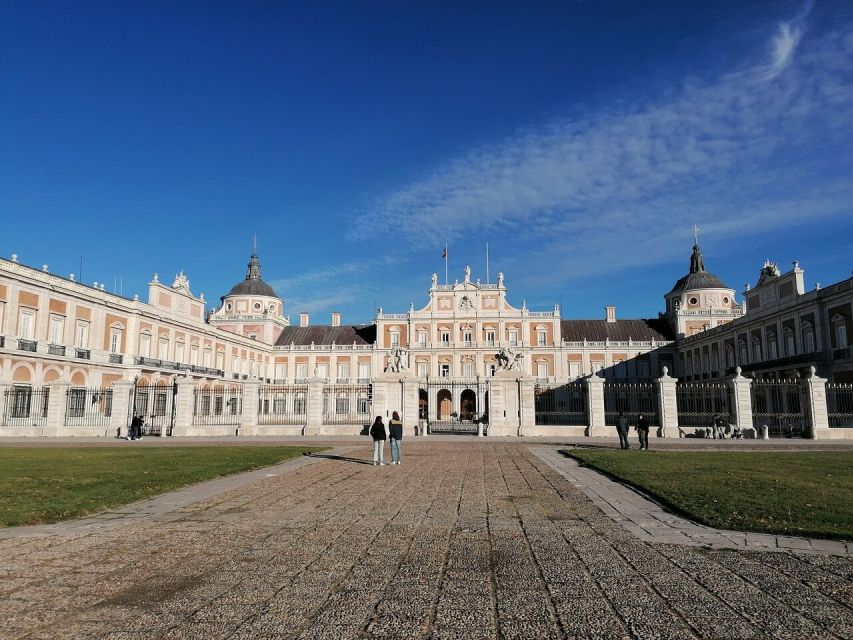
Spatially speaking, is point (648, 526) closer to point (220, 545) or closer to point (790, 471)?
point (220, 545)

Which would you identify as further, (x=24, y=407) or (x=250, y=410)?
(x=24, y=407)

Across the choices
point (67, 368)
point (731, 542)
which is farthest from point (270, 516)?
point (67, 368)

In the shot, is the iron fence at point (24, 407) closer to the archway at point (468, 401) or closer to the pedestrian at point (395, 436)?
the pedestrian at point (395, 436)

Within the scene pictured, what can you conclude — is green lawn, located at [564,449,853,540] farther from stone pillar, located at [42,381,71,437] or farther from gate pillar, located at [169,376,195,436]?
A: stone pillar, located at [42,381,71,437]

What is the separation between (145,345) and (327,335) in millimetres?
26783

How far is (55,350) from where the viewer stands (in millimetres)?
33656

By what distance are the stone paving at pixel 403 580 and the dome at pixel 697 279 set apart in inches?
2372

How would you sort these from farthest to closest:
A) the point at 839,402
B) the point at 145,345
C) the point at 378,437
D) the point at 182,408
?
the point at 145,345
the point at 839,402
the point at 182,408
the point at 378,437

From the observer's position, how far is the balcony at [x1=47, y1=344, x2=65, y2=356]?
109 feet

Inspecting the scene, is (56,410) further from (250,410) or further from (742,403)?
(742,403)

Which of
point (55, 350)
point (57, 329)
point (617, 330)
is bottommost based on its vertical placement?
point (55, 350)

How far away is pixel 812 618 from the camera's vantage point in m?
4.13

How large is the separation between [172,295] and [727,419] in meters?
38.8

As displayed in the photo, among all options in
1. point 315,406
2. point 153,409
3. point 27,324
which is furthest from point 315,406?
point 27,324
